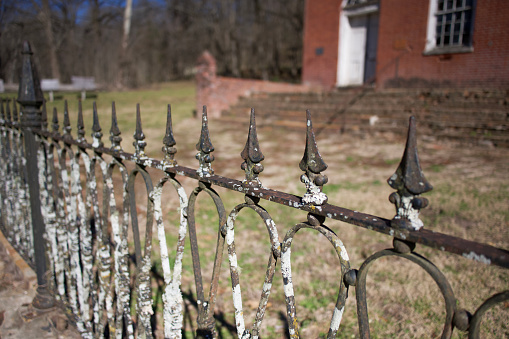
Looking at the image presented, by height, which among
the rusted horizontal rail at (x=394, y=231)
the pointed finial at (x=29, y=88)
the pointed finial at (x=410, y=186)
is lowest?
the rusted horizontal rail at (x=394, y=231)

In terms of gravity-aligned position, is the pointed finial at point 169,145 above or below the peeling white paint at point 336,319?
above

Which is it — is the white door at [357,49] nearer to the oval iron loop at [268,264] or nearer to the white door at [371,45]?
the white door at [371,45]

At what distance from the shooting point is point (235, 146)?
9094 millimetres

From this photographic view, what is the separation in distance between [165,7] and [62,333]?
101ft

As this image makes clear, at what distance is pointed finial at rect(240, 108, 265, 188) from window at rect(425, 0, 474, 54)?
12.1 m

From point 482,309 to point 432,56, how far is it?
1263cm

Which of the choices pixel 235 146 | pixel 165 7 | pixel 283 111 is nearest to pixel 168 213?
pixel 235 146

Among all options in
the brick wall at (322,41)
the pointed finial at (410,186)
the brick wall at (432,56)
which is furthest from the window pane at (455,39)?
the pointed finial at (410,186)

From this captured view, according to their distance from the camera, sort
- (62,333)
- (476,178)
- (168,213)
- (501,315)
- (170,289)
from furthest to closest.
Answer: (476,178) < (168,213) < (501,315) < (62,333) < (170,289)

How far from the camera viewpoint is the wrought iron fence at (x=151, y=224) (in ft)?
2.44

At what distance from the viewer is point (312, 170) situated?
88 cm

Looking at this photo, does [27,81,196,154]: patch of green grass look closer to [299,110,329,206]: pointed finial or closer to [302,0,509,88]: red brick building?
[302,0,509,88]: red brick building

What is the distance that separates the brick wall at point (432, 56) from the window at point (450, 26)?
19 centimetres

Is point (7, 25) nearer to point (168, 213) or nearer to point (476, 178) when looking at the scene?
point (168, 213)
